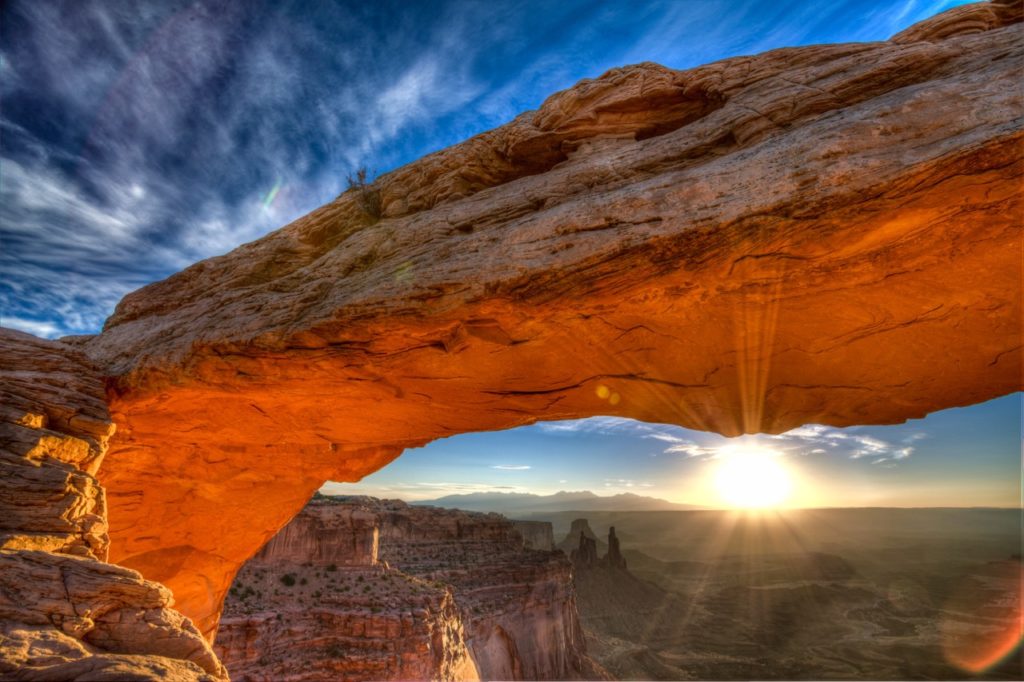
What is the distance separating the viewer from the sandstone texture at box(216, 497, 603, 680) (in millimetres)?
20672

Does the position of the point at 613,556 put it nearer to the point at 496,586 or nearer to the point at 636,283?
the point at 496,586

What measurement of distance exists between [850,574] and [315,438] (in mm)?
102145

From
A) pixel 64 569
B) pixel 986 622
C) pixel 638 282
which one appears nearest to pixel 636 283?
pixel 638 282

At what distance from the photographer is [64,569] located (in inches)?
207

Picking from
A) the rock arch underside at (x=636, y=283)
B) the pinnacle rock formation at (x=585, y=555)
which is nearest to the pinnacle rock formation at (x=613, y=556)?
the pinnacle rock formation at (x=585, y=555)

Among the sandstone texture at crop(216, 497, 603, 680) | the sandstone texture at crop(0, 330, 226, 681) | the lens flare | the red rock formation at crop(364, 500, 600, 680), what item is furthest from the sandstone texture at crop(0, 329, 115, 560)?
the lens flare

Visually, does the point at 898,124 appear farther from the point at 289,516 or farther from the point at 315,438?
the point at 289,516

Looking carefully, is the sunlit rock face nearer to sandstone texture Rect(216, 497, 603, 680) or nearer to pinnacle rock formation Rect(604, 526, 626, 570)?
sandstone texture Rect(216, 497, 603, 680)

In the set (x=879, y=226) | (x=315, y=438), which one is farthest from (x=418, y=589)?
(x=879, y=226)

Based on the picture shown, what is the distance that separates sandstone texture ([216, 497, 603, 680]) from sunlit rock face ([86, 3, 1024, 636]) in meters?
12.1

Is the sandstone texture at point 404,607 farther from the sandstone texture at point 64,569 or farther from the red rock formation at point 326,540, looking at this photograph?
the sandstone texture at point 64,569

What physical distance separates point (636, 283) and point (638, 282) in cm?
3

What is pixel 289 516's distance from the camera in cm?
1433

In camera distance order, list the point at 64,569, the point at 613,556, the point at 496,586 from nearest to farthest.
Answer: the point at 64,569 < the point at 496,586 < the point at 613,556
